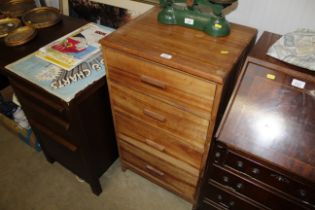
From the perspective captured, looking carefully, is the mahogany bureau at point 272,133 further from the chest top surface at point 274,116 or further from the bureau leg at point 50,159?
the bureau leg at point 50,159

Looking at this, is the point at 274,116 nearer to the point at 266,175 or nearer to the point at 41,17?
the point at 266,175

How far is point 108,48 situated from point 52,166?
1.12m

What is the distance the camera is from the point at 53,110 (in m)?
1.18

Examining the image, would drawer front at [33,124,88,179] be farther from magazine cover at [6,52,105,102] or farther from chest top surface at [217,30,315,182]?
chest top surface at [217,30,315,182]

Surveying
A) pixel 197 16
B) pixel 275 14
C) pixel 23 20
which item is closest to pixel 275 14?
pixel 275 14

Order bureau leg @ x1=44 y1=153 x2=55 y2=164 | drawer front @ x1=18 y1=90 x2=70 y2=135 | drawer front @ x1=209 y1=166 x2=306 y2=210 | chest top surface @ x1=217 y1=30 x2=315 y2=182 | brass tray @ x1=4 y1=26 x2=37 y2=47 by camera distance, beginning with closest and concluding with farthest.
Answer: chest top surface @ x1=217 y1=30 x2=315 y2=182
drawer front @ x1=209 y1=166 x2=306 y2=210
drawer front @ x1=18 y1=90 x2=70 y2=135
brass tray @ x1=4 y1=26 x2=37 y2=47
bureau leg @ x1=44 y1=153 x2=55 y2=164

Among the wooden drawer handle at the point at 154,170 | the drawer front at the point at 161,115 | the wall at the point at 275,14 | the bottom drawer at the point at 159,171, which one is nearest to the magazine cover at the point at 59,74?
the drawer front at the point at 161,115

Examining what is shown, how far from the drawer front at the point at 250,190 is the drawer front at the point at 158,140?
4.7 inches

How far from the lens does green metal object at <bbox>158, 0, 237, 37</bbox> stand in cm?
99

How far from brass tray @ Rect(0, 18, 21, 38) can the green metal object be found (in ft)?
3.07

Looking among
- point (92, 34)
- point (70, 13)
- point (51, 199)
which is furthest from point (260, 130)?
point (70, 13)

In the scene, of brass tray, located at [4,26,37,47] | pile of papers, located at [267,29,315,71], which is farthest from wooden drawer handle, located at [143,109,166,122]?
brass tray, located at [4,26,37,47]

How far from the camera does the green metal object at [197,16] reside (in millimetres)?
987

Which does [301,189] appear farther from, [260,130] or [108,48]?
[108,48]
